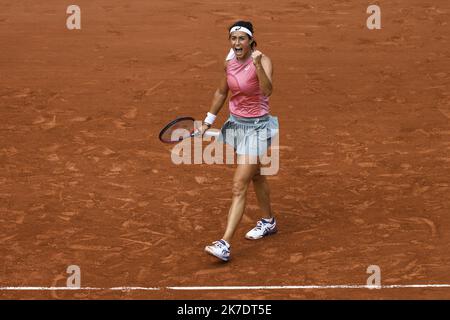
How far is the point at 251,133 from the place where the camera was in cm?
1128

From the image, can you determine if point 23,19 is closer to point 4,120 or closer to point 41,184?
point 4,120

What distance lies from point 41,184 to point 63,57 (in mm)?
5015

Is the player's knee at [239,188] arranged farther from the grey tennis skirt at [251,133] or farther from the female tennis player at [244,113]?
the grey tennis skirt at [251,133]

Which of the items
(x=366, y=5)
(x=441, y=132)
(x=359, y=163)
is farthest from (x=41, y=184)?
(x=366, y=5)

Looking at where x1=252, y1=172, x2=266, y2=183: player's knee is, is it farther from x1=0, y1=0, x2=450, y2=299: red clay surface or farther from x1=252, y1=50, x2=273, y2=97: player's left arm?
x1=252, y1=50, x2=273, y2=97: player's left arm

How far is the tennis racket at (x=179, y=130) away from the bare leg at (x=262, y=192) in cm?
64

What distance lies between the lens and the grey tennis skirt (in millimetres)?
11227

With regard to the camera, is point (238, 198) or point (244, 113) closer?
point (238, 198)

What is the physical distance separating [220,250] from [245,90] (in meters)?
1.58

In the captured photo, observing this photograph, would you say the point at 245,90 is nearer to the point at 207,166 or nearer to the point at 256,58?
the point at 256,58

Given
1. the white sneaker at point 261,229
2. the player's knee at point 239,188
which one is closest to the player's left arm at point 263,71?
the player's knee at point 239,188

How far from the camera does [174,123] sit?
38.0 ft

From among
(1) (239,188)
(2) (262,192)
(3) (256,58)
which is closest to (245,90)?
(3) (256,58)

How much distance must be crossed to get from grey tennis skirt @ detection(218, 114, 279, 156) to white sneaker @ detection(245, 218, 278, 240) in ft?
3.24
